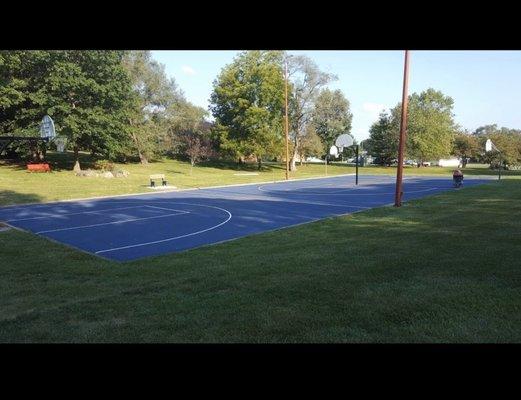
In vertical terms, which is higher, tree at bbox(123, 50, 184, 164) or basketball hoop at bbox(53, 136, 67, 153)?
tree at bbox(123, 50, 184, 164)

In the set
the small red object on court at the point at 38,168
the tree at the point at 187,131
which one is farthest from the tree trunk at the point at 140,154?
the small red object on court at the point at 38,168

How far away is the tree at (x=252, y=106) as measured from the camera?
161 feet

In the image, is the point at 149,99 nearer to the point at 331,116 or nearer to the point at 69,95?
the point at 69,95

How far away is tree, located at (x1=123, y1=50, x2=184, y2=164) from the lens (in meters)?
47.9

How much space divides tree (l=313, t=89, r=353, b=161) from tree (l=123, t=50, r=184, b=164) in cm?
2077

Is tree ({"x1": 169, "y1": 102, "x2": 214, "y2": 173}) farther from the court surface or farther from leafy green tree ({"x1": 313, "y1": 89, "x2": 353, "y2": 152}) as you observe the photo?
the court surface

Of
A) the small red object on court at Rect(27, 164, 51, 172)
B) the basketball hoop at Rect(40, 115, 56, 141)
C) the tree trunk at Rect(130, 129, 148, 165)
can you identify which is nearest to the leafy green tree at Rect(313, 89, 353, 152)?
the tree trunk at Rect(130, 129, 148, 165)

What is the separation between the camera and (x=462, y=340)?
14.0 ft

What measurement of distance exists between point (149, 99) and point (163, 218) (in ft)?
136

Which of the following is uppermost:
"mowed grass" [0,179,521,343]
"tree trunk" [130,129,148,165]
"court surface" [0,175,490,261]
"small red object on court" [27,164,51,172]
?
"tree trunk" [130,129,148,165]

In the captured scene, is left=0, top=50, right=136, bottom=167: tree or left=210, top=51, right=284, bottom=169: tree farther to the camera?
left=210, top=51, right=284, bottom=169: tree

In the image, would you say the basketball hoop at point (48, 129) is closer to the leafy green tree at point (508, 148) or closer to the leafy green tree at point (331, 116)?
the leafy green tree at point (331, 116)

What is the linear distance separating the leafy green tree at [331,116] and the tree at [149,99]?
20.8 meters
